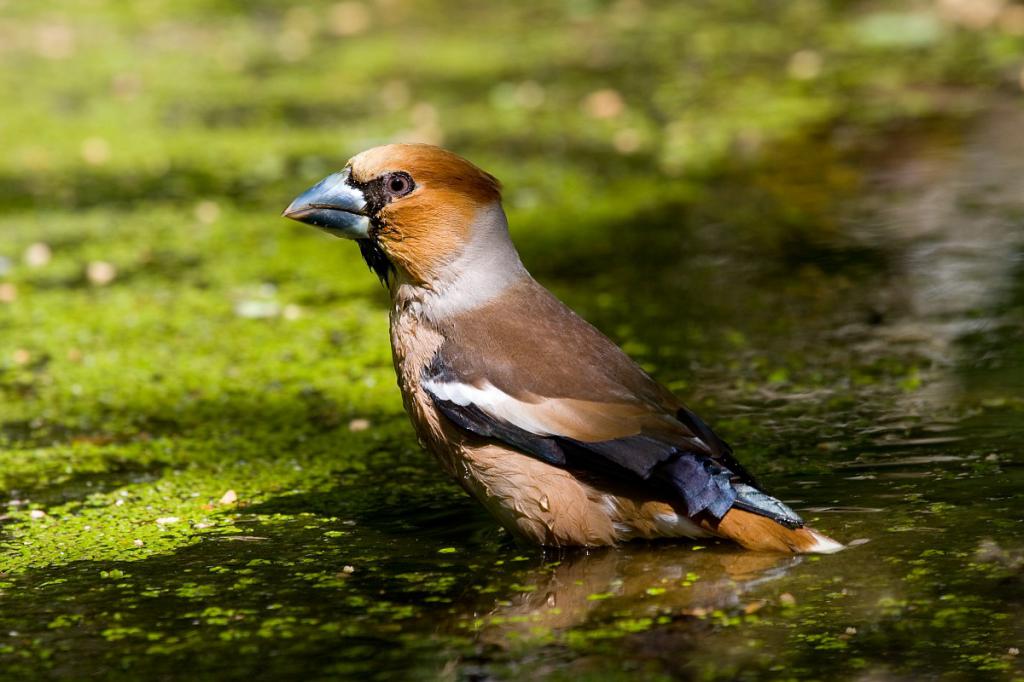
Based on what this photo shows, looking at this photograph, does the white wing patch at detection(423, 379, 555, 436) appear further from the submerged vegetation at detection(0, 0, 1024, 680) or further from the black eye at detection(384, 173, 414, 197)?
the black eye at detection(384, 173, 414, 197)

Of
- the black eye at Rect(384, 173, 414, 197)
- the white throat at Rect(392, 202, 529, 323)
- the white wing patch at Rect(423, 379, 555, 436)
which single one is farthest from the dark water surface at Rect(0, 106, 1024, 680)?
the black eye at Rect(384, 173, 414, 197)

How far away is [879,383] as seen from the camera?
5387 millimetres

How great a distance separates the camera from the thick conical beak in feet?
14.3

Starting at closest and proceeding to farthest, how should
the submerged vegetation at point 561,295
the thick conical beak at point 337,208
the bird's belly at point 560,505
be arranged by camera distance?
1. the submerged vegetation at point 561,295
2. the bird's belly at point 560,505
3. the thick conical beak at point 337,208

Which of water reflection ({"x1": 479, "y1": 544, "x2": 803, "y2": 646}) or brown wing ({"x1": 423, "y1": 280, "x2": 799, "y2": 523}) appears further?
brown wing ({"x1": 423, "y1": 280, "x2": 799, "y2": 523})

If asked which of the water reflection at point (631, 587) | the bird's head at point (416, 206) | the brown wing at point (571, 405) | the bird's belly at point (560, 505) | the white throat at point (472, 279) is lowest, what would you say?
the water reflection at point (631, 587)

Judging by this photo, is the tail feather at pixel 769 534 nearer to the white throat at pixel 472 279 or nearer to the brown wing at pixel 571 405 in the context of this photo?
the brown wing at pixel 571 405

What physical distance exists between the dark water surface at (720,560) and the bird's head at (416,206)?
80cm

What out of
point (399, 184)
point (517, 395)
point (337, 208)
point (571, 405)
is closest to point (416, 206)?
point (399, 184)

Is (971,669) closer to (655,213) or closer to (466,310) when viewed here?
(466,310)

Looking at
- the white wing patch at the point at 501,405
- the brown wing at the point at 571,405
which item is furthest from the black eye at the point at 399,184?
the white wing patch at the point at 501,405

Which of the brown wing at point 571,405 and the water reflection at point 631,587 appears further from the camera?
the brown wing at point 571,405

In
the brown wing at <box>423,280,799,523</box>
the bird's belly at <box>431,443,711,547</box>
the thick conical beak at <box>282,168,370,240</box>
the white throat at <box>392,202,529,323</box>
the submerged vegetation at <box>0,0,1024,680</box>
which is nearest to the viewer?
the submerged vegetation at <box>0,0,1024,680</box>

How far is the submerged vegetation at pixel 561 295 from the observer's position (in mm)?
3643
